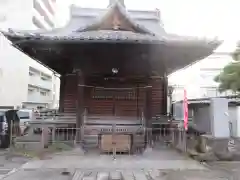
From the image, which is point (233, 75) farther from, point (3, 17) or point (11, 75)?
point (3, 17)

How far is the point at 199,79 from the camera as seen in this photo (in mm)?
45594

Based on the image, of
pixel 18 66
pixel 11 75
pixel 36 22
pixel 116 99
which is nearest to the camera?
pixel 116 99

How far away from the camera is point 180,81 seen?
4403 centimetres

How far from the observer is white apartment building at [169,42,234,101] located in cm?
4328

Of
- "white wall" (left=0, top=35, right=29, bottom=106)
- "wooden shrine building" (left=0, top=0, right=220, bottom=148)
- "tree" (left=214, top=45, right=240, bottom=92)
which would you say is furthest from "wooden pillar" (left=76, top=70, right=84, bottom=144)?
"white wall" (left=0, top=35, right=29, bottom=106)

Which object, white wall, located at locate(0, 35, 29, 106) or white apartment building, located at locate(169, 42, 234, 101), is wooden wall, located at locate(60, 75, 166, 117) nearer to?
white wall, located at locate(0, 35, 29, 106)

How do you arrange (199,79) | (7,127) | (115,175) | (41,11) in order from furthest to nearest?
(41,11) < (199,79) < (7,127) < (115,175)

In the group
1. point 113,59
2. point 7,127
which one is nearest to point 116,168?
point 113,59

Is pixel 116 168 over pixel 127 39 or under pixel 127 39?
under

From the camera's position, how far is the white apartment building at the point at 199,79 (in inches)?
1704

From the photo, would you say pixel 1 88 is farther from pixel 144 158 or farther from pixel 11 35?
pixel 144 158

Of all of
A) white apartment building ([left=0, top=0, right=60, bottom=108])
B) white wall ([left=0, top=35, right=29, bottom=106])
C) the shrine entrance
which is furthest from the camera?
white apartment building ([left=0, top=0, right=60, bottom=108])

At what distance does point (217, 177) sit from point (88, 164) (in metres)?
3.55

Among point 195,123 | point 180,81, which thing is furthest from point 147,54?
point 180,81
